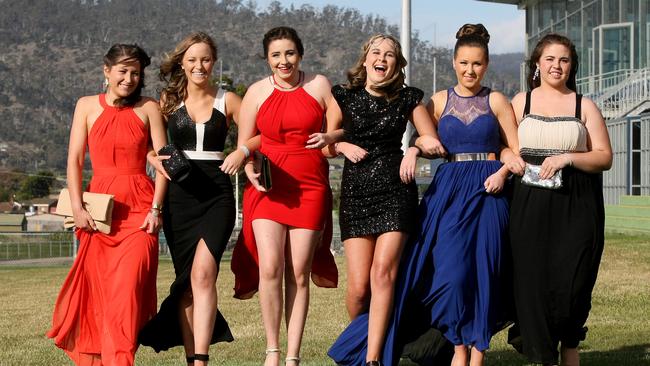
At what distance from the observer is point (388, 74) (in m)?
7.32

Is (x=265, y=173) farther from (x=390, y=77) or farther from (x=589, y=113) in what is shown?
(x=589, y=113)

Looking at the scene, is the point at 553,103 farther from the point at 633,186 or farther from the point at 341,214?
the point at 633,186

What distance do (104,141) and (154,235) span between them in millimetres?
728

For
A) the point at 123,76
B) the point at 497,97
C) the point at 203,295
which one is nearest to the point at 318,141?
the point at 497,97

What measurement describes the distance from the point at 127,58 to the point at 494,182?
2600mm

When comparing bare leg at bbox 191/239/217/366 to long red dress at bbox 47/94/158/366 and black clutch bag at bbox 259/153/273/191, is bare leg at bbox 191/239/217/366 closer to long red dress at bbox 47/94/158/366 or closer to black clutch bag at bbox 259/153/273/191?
long red dress at bbox 47/94/158/366

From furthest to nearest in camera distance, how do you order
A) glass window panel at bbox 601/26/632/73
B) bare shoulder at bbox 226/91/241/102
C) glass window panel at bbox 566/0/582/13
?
glass window panel at bbox 566/0/582/13, glass window panel at bbox 601/26/632/73, bare shoulder at bbox 226/91/241/102

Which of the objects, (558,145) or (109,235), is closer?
(558,145)

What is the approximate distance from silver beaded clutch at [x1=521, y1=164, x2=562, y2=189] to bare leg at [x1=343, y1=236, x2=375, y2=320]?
109cm

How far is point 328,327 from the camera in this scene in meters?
13.0

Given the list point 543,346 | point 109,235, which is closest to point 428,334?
point 543,346

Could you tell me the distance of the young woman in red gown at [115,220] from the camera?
7.53 meters

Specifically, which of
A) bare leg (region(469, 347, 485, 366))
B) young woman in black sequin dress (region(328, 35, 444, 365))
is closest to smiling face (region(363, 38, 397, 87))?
young woman in black sequin dress (region(328, 35, 444, 365))

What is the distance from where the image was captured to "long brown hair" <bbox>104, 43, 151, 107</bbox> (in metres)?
7.56
